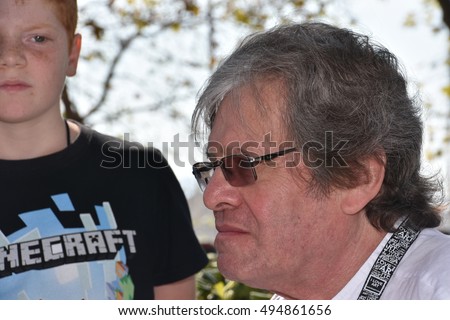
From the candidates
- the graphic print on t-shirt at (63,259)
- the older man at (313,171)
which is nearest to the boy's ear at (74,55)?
the graphic print on t-shirt at (63,259)

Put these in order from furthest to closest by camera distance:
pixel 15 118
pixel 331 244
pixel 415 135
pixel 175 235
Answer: pixel 175 235 < pixel 15 118 < pixel 415 135 < pixel 331 244

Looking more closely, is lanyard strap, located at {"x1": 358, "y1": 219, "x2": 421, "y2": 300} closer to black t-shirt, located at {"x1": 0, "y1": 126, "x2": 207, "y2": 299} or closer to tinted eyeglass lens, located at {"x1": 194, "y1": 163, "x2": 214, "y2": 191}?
tinted eyeglass lens, located at {"x1": 194, "y1": 163, "x2": 214, "y2": 191}

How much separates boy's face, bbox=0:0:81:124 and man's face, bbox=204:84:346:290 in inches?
30.5

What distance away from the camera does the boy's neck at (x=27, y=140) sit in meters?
2.94

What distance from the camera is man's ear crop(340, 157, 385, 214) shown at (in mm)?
2547

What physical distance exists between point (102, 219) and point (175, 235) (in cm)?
36

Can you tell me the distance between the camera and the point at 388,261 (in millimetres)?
2406

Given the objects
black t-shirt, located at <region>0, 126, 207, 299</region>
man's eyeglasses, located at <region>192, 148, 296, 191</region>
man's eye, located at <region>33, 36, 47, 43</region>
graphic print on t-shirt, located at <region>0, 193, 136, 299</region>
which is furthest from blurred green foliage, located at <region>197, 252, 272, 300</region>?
man's eye, located at <region>33, 36, 47, 43</region>

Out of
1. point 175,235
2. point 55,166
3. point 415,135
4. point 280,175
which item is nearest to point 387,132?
point 415,135

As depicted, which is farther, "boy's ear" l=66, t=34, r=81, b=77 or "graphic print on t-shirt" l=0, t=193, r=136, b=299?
"boy's ear" l=66, t=34, r=81, b=77

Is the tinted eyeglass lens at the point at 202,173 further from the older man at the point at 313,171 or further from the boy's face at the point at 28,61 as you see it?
the boy's face at the point at 28,61

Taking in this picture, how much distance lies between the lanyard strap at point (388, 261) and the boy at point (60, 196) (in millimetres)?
996

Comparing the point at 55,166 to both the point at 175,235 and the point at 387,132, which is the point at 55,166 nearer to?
the point at 175,235

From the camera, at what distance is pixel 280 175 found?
2.56 meters
